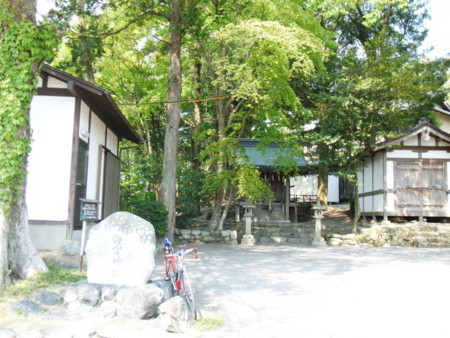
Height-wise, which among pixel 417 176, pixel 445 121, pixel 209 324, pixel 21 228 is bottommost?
pixel 209 324

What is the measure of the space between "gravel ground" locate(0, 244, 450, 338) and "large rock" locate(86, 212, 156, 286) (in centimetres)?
69

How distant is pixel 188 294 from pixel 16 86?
4200mm

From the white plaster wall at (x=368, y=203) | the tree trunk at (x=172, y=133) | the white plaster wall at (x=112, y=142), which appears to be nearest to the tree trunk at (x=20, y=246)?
the tree trunk at (x=172, y=133)

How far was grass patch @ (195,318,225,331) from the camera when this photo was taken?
518 cm

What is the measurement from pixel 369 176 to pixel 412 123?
3.17m

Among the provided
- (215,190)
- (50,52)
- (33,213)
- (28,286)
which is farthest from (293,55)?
(28,286)

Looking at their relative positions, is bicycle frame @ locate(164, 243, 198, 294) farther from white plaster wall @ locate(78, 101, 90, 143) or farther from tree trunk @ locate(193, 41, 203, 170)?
tree trunk @ locate(193, 41, 203, 170)

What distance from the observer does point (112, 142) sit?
15.1 metres

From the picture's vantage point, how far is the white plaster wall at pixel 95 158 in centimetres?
1189

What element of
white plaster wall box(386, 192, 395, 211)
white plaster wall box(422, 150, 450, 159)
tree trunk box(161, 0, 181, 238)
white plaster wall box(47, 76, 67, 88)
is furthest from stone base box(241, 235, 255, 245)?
white plaster wall box(422, 150, 450, 159)

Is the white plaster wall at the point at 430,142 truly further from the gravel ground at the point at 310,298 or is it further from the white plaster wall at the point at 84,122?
the white plaster wall at the point at 84,122

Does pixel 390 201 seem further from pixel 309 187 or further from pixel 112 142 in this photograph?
pixel 309 187

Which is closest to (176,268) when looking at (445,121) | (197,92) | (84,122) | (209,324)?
(209,324)

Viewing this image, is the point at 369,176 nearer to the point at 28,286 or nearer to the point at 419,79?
the point at 419,79
